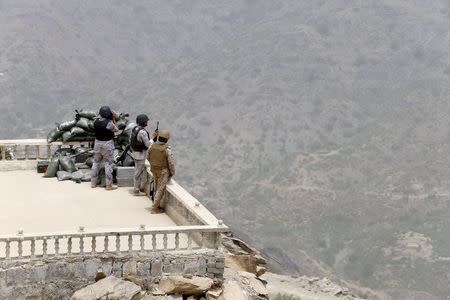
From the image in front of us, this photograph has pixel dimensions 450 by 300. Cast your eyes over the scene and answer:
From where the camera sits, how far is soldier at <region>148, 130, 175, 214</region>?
43.6 ft

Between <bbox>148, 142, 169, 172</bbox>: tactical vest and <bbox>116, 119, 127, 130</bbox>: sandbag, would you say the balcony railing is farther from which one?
<bbox>116, 119, 127, 130</bbox>: sandbag

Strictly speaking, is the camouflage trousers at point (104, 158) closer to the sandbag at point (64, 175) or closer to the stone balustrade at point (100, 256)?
the sandbag at point (64, 175)

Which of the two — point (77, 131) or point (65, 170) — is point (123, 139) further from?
point (65, 170)

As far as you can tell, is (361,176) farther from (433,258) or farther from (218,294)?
(218,294)

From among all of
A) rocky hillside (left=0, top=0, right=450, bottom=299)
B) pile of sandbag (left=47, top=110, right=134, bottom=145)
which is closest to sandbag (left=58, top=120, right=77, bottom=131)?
pile of sandbag (left=47, top=110, right=134, bottom=145)

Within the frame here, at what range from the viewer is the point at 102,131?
1505 centimetres

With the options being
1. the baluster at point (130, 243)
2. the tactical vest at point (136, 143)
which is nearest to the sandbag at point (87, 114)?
→ the tactical vest at point (136, 143)

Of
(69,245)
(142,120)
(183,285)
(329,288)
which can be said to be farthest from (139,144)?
(329,288)

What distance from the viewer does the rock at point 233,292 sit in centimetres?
1153

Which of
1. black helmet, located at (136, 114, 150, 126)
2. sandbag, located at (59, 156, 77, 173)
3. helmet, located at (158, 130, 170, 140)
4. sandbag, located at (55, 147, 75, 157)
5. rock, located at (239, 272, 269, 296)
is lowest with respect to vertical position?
rock, located at (239, 272, 269, 296)

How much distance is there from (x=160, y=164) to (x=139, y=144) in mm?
1374

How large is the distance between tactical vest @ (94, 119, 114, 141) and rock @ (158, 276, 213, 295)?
480cm

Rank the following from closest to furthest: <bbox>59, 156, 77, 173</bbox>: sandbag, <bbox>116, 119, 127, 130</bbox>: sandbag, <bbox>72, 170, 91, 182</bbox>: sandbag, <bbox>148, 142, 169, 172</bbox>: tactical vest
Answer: <bbox>148, 142, 169, 172</bbox>: tactical vest, <bbox>72, 170, 91, 182</bbox>: sandbag, <bbox>59, 156, 77, 173</bbox>: sandbag, <bbox>116, 119, 127, 130</bbox>: sandbag

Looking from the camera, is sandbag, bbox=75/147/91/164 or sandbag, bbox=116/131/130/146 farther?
sandbag, bbox=75/147/91/164
